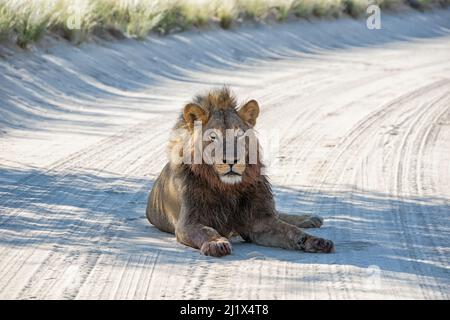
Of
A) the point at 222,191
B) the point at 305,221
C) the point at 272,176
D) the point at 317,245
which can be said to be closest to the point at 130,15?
the point at 272,176

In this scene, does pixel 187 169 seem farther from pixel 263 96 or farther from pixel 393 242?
pixel 263 96

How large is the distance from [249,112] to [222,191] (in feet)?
2.03

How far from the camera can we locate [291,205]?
904 cm

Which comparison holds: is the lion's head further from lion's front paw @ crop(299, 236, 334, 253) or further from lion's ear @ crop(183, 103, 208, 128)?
lion's front paw @ crop(299, 236, 334, 253)

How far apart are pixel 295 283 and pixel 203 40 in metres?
14.7

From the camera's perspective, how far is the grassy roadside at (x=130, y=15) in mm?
16453

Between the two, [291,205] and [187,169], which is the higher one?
[187,169]

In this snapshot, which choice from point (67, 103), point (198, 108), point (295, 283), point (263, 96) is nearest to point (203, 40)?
point (263, 96)

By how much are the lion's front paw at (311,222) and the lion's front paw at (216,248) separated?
1.19 meters

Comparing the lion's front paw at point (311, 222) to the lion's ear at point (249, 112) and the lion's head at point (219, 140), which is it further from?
the lion's ear at point (249, 112)

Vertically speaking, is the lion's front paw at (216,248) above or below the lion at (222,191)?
below

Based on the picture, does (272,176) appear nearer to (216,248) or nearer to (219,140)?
(219,140)

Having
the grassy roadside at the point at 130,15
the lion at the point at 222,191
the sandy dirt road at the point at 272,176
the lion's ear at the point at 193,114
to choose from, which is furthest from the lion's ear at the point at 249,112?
the grassy roadside at the point at 130,15
